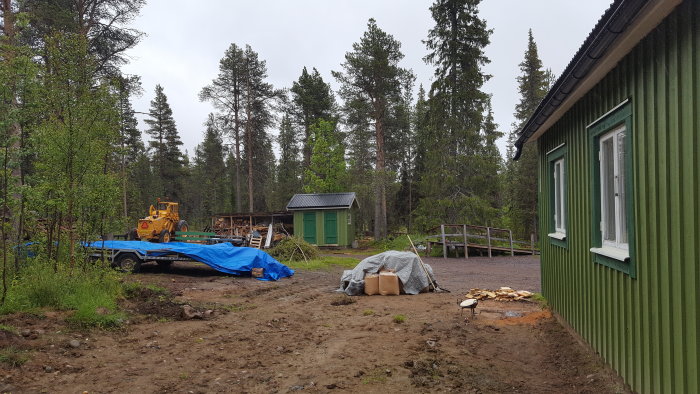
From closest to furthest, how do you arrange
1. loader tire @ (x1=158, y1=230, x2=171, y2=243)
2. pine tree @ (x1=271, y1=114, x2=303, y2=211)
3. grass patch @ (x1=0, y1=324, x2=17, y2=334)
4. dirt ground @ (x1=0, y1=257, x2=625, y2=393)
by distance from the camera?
dirt ground @ (x1=0, y1=257, x2=625, y2=393)
grass patch @ (x1=0, y1=324, x2=17, y2=334)
loader tire @ (x1=158, y1=230, x2=171, y2=243)
pine tree @ (x1=271, y1=114, x2=303, y2=211)

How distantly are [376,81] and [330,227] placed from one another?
32.3 feet

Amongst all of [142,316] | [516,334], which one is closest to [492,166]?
[516,334]

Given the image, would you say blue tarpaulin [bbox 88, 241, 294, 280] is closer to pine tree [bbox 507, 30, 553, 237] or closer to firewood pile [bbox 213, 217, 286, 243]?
firewood pile [bbox 213, 217, 286, 243]

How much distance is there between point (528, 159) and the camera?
92.0 ft

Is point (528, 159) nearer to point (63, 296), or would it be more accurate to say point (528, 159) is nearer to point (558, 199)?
point (558, 199)

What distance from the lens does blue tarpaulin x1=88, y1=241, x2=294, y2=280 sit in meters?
13.1

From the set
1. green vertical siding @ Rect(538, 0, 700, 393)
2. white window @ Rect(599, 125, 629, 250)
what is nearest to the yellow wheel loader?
white window @ Rect(599, 125, 629, 250)

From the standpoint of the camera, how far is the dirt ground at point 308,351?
453 cm

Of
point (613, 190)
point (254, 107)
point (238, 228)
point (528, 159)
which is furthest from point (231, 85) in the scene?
point (613, 190)

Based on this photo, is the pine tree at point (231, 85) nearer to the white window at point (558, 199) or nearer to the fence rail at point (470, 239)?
the fence rail at point (470, 239)

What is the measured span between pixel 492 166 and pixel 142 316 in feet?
60.9

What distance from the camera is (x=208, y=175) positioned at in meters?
49.8

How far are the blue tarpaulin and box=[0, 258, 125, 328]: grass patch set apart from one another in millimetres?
5389

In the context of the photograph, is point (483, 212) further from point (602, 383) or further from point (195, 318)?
point (602, 383)
